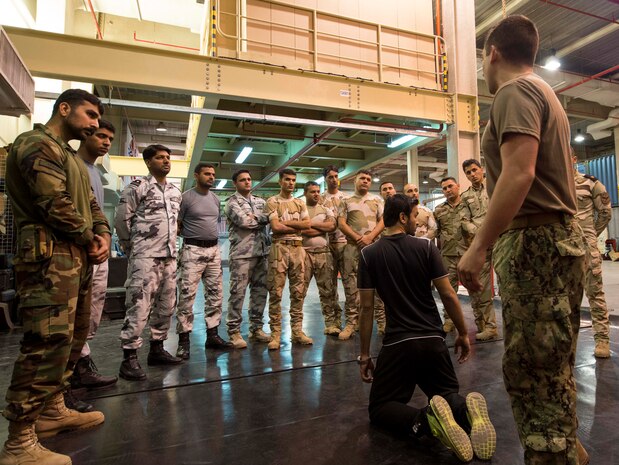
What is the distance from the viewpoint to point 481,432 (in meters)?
1.58

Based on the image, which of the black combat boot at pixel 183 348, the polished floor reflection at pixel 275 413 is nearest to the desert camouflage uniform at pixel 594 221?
the polished floor reflection at pixel 275 413

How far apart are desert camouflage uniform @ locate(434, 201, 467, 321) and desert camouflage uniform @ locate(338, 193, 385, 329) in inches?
34.1

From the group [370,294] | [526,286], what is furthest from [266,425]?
[526,286]

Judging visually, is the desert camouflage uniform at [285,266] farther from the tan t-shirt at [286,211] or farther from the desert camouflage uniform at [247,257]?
the desert camouflage uniform at [247,257]

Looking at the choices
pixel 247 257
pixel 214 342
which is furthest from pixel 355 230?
pixel 214 342

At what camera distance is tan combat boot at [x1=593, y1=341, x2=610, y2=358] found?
9.84 feet

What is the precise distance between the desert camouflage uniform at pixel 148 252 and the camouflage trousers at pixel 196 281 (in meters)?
0.27

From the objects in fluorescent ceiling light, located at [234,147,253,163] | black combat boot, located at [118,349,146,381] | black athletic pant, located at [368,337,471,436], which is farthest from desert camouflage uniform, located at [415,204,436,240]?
fluorescent ceiling light, located at [234,147,253,163]

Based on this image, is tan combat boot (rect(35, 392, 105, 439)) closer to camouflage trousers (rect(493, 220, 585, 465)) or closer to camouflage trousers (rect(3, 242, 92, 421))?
camouflage trousers (rect(3, 242, 92, 421))

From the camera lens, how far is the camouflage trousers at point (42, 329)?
154 cm

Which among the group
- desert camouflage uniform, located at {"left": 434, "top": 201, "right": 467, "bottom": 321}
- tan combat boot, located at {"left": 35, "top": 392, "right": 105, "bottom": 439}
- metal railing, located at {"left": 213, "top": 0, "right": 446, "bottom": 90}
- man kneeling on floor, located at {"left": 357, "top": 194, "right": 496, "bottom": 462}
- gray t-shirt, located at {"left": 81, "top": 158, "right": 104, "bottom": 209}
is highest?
metal railing, located at {"left": 213, "top": 0, "right": 446, "bottom": 90}

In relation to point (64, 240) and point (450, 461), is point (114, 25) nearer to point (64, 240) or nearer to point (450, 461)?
point (64, 240)

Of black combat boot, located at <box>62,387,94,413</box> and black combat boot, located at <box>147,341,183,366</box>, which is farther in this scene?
black combat boot, located at <box>147,341,183,366</box>

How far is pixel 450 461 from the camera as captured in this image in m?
1.62
